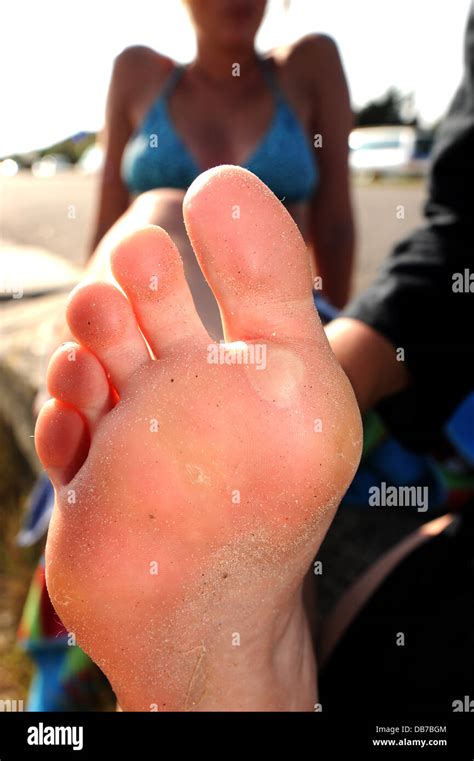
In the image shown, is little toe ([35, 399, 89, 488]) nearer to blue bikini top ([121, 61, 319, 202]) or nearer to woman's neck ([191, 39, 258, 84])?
blue bikini top ([121, 61, 319, 202])

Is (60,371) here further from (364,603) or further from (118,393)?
(364,603)

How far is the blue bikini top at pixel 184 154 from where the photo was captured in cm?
121

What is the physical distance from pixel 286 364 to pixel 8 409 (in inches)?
49.2

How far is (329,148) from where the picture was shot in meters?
1.37

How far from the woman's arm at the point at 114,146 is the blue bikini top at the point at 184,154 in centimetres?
8

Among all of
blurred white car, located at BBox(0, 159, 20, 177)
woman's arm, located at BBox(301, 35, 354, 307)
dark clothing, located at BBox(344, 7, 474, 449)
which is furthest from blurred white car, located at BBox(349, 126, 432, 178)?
dark clothing, located at BBox(344, 7, 474, 449)

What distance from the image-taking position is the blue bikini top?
3.97 feet

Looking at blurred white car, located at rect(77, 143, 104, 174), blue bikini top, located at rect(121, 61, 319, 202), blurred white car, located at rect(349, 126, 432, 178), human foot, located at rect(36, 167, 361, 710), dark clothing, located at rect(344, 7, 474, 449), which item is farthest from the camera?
blurred white car, located at rect(349, 126, 432, 178)

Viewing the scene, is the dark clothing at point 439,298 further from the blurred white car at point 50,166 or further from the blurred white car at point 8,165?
the blurred white car at point 50,166

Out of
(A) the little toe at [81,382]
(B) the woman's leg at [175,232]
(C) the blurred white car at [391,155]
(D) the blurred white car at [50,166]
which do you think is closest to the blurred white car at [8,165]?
(B) the woman's leg at [175,232]

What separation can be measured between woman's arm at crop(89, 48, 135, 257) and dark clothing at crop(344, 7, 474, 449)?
70 cm

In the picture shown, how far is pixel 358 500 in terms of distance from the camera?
41.3 inches

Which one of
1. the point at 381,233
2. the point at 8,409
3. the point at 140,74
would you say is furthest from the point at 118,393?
the point at 381,233

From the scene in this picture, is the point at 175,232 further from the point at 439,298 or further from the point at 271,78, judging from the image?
the point at 271,78
